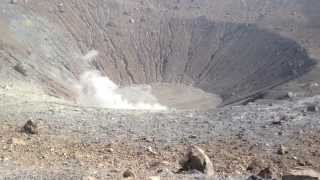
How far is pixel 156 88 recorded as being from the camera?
7569 centimetres

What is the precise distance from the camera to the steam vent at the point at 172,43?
222ft

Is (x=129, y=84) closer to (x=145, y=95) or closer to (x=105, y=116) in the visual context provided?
(x=145, y=95)

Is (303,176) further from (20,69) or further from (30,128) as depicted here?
(20,69)

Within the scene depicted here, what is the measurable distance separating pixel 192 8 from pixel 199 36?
7189 mm

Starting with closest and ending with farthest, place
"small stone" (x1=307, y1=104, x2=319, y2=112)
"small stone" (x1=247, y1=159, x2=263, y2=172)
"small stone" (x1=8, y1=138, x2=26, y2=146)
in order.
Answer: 1. "small stone" (x1=247, y1=159, x2=263, y2=172)
2. "small stone" (x1=8, y1=138, x2=26, y2=146)
3. "small stone" (x1=307, y1=104, x2=319, y2=112)

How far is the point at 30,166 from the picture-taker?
2070 centimetres

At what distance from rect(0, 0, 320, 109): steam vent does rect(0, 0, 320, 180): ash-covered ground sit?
166 mm

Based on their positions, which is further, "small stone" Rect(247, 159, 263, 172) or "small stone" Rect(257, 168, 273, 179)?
"small stone" Rect(247, 159, 263, 172)

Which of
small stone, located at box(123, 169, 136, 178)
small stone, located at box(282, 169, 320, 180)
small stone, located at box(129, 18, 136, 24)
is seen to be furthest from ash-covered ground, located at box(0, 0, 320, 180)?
small stone, located at box(282, 169, 320, 180)

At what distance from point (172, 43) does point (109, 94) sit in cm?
1791

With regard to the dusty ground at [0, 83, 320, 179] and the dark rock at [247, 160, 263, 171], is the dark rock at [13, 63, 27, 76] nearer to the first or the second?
the dusty ground at [0, 83, 320, 179]

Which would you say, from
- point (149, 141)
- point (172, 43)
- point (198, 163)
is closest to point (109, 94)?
point (172, 43)

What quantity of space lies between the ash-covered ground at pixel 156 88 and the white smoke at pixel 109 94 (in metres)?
0.21

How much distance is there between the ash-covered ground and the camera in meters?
21.8
